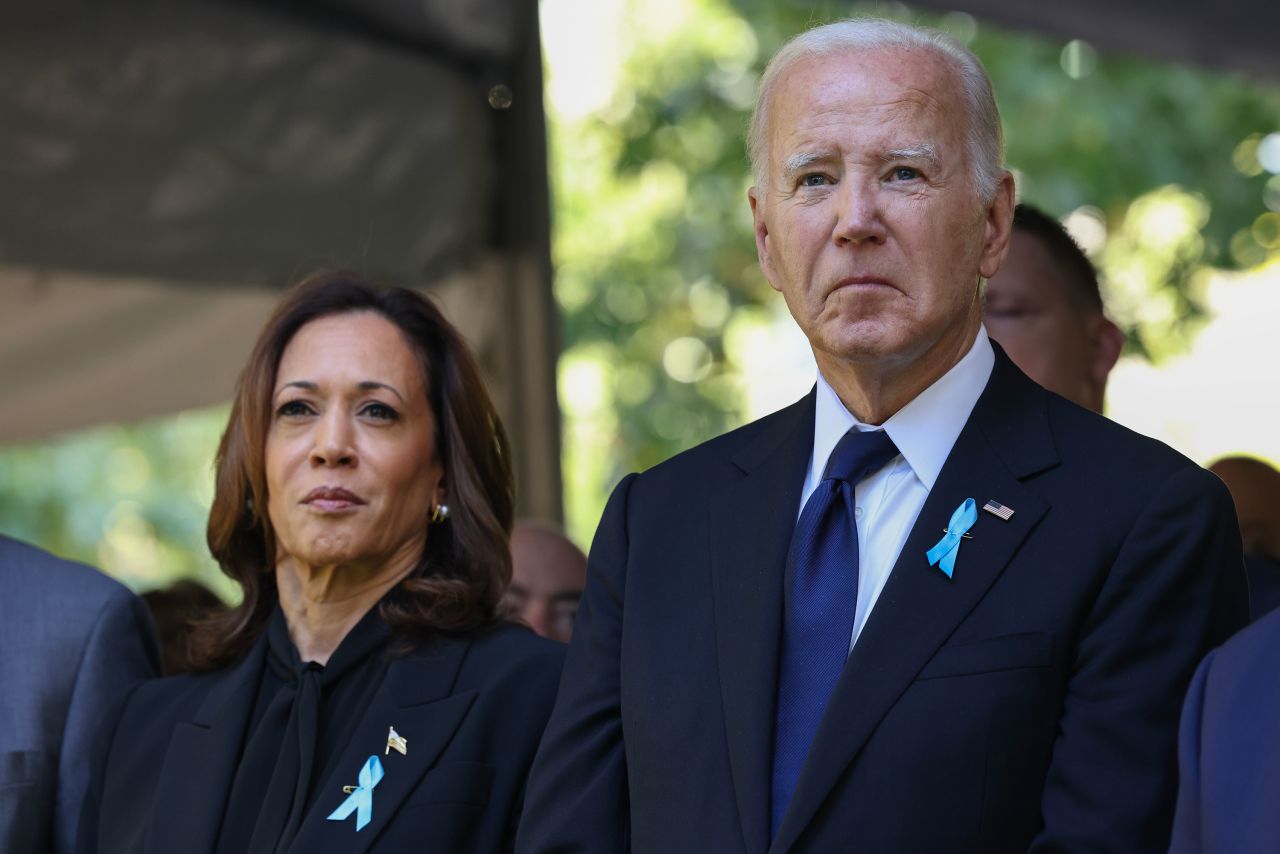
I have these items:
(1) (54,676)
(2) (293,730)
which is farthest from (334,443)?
(1) (54,676)

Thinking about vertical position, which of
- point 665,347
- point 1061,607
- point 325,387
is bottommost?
point 1061,607

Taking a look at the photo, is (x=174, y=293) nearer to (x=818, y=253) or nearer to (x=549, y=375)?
(x=549, y=375)

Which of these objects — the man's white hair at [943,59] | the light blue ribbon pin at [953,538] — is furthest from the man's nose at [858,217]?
the light blue ribbon pin at [953,538]

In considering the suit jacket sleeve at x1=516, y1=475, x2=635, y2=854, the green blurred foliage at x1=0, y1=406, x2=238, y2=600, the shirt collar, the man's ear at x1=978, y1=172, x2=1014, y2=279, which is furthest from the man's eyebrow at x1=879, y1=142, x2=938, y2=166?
the green blurred foliage at x1=0, y1=406, x2=238, y2=600

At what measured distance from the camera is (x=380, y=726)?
338cm

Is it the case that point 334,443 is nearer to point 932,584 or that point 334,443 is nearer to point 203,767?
point 203,767

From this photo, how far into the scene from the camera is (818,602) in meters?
2.75

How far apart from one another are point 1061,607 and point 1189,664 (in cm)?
18

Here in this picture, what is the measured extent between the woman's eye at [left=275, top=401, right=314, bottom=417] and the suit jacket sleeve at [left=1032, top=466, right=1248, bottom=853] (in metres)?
1.66

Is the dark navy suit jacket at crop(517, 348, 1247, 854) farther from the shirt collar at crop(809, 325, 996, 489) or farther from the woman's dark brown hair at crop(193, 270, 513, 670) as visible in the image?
the woman's dark brown hair at crop(193, 270, 513, 670)

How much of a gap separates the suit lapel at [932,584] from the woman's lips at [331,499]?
4.06 ft

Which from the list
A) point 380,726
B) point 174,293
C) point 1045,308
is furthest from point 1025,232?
point 174,293

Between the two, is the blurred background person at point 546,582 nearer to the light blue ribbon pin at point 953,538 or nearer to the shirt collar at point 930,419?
the shirt collar at point 930,419

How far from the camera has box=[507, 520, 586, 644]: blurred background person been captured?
4.70m
